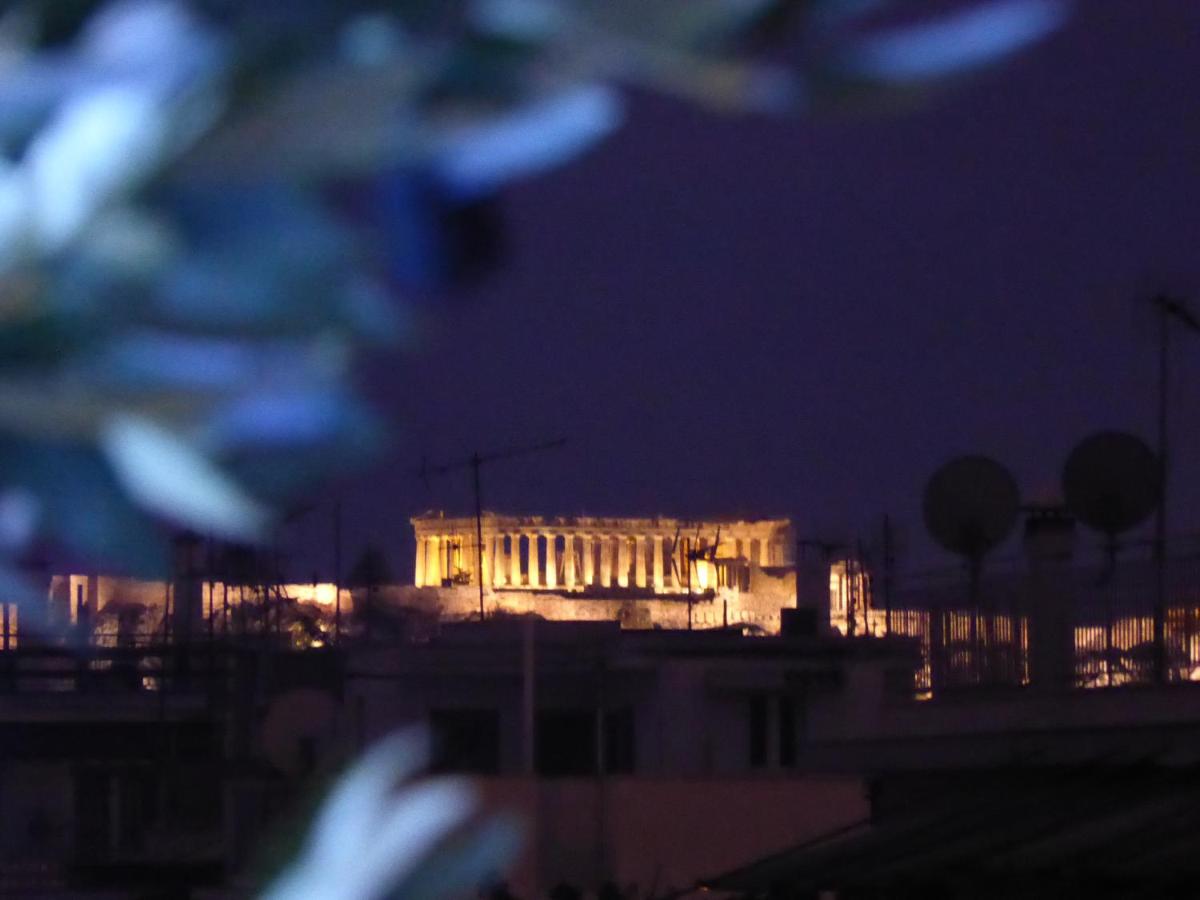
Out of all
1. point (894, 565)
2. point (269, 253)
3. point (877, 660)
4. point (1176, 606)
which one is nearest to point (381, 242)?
point (269, 253)

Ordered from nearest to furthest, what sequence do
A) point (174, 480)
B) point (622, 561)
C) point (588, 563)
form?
1. point (174, 480)
2. point (622, 561)
3. point (588, 563)

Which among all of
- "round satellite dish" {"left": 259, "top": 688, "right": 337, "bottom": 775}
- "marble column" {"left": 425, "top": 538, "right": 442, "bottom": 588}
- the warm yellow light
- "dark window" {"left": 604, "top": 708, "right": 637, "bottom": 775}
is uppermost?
"marble column" {"left": 425, "top": 538, "right": 442, "bottom": 588}

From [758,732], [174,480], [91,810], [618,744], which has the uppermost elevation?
[174,480]

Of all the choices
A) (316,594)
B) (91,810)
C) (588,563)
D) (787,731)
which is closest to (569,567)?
(588,563)

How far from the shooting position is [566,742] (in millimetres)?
21156

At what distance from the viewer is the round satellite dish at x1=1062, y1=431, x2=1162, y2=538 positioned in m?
14.1

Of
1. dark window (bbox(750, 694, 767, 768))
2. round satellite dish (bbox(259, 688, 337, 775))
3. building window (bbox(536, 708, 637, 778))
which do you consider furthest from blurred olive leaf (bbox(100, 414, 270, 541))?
dark window (bbox(750, 694, 767, 768))

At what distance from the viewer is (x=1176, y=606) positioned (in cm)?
1139

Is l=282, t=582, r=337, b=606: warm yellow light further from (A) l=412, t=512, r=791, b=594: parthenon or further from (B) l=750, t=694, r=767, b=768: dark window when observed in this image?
(B) l=750, t=694, r=767, b=768: dark window

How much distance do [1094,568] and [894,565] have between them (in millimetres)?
14238

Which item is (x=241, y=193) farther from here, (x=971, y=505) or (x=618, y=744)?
(x=618, y=744)

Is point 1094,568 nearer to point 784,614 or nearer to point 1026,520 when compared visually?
point 1026,520

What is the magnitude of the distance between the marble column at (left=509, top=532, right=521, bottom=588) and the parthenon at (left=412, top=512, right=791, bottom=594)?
0.07ft

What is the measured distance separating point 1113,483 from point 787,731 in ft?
25.0
